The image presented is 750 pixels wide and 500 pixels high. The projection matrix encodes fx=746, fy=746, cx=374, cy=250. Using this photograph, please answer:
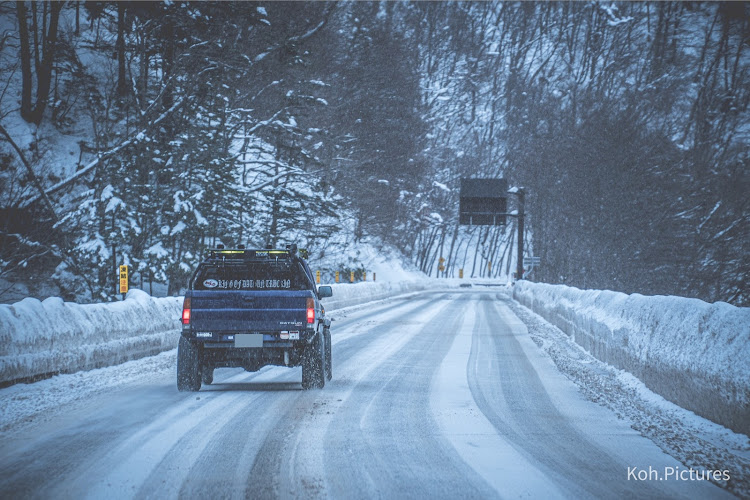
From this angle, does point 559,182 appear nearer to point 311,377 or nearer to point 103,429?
point 311,377

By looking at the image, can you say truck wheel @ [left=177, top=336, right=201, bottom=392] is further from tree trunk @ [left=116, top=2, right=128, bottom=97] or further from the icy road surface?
tree trunk @ [left=116, top=2, right=128, bottom=97]

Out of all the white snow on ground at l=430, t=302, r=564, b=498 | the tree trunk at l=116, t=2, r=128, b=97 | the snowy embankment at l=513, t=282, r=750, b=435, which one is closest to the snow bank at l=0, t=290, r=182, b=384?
the white snow on ground at l=430, t=302, r=564, b=498

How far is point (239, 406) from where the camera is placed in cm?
922

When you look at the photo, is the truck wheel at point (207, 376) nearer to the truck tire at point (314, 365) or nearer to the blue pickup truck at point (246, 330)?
the blue pickup truck at point (246, 330)

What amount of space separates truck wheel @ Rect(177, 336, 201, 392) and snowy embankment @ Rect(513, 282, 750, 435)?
6.16 m

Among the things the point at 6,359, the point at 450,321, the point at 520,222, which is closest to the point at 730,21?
the point at 520,222

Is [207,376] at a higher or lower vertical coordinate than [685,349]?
lower

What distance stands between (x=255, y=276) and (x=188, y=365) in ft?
5.36

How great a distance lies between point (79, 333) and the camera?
11.8 metres

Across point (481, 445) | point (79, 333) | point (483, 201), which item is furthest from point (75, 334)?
point (483, 201)

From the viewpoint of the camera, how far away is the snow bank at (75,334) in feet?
33.4

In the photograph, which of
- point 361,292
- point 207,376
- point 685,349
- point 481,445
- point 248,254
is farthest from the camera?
point 361,292

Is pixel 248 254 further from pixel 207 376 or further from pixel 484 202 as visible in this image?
pixel 484 202

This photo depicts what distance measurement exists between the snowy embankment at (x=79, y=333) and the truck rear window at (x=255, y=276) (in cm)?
237
